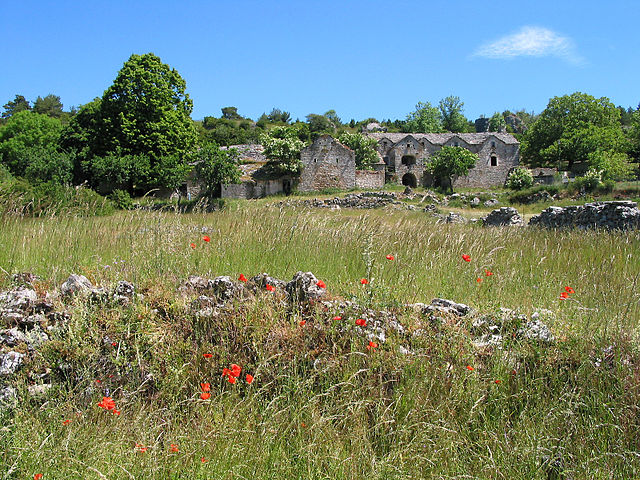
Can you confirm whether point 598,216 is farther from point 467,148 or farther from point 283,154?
point 467,148

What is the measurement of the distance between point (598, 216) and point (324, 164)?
34964mm

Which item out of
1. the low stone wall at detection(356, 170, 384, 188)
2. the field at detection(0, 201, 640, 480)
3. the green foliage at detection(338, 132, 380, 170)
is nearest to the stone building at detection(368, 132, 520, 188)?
the green foliage at detection(338, 132, 380, 170)

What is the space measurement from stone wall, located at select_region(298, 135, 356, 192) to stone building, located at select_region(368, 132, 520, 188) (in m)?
11.1

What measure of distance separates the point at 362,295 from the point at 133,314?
86.5 inches

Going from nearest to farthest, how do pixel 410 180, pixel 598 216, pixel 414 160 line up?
pixel 598 216 → pixel 410 180 → pixel 414 160

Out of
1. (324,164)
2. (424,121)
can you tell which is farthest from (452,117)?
(324,164)

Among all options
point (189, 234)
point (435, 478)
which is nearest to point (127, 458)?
point (435, 478)

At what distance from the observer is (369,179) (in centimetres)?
5178

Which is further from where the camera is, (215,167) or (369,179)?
(369,179)

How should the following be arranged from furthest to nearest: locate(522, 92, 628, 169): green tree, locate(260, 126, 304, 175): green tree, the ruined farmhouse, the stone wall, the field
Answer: locate(522, 92, 628, 169): green tree
the ruined farmhouse
the stone wall
locate(260, 126, 304, 175): green tree
the field

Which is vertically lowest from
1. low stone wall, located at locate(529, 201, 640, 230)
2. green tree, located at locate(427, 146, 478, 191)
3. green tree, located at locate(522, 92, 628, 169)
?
low stone wall, located at locate(529, 201, 640, 230)

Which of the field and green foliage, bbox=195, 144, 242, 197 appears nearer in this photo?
the field

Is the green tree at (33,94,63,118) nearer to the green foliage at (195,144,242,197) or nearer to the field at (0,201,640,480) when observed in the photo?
the green foliage at (195,144,242,197)

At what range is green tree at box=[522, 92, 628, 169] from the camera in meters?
54.5
